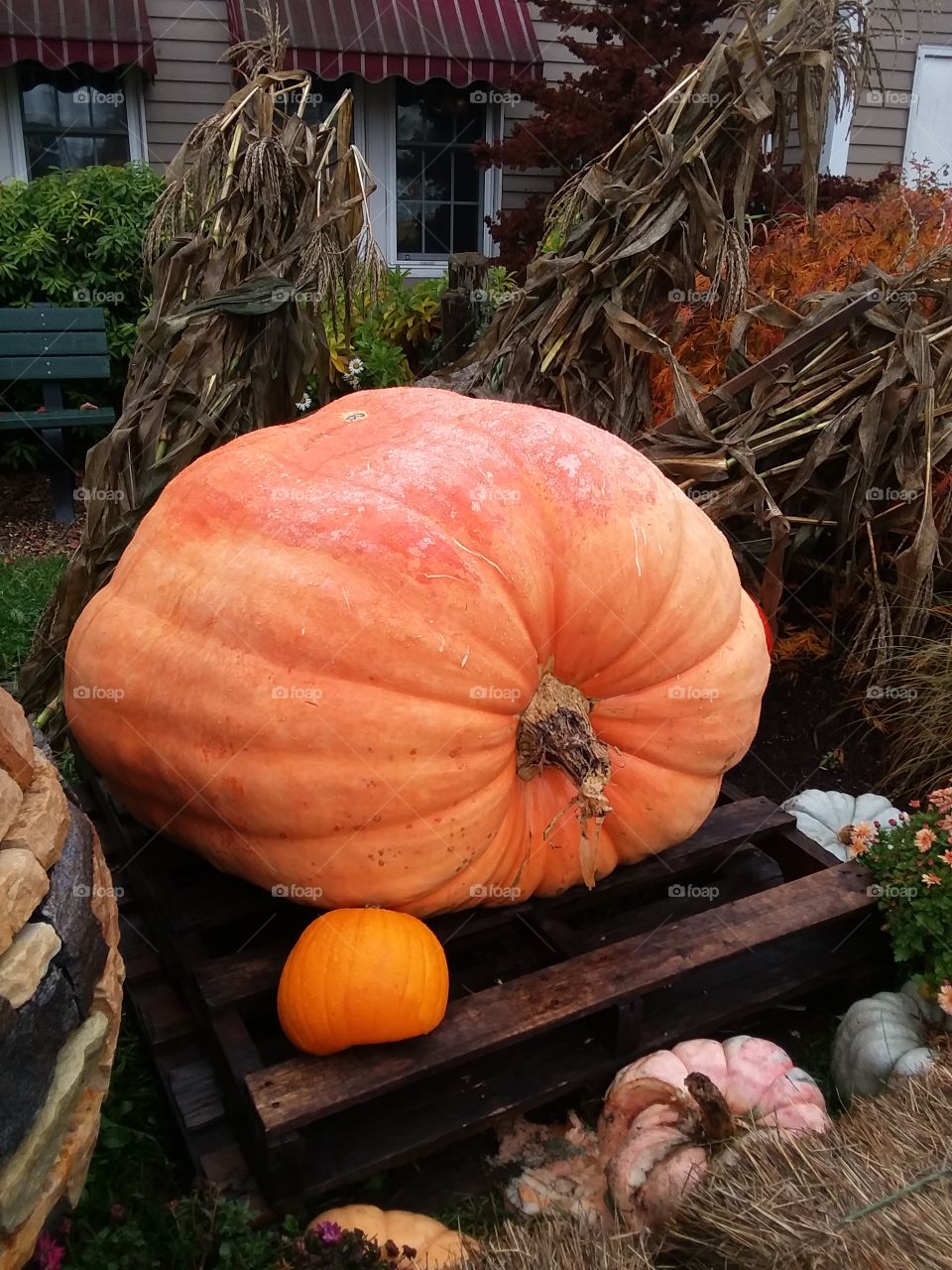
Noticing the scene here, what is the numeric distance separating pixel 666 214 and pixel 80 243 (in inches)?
181

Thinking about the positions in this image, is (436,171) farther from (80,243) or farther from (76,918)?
(76,918)

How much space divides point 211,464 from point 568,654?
0.92m

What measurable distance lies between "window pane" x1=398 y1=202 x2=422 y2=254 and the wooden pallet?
7292 mm

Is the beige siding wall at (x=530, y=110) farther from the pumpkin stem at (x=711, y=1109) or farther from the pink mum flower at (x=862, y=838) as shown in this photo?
the pumpkin stem at (x=711, y=1109)

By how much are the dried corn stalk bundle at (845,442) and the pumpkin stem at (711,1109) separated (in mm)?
1891

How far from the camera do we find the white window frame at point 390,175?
829cm

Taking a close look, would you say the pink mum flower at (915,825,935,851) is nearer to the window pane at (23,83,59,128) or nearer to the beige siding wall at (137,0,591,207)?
the beige siding wall at (137,0,591,207)

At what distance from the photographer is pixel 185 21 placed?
761 cm

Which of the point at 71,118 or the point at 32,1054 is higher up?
the point at 71,118

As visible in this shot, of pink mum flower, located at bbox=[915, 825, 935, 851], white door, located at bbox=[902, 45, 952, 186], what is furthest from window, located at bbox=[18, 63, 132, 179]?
pink mum flower, located at bbox=[915, 825, 935, 851]

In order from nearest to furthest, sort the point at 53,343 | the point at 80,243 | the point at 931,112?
the point at 53,343, the point at 80,243, the point at 931,112

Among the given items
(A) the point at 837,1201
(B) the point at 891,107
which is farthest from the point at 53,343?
(B) the point at 891,107

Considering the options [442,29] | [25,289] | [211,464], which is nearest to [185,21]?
[442,29]

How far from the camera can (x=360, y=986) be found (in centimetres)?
184
